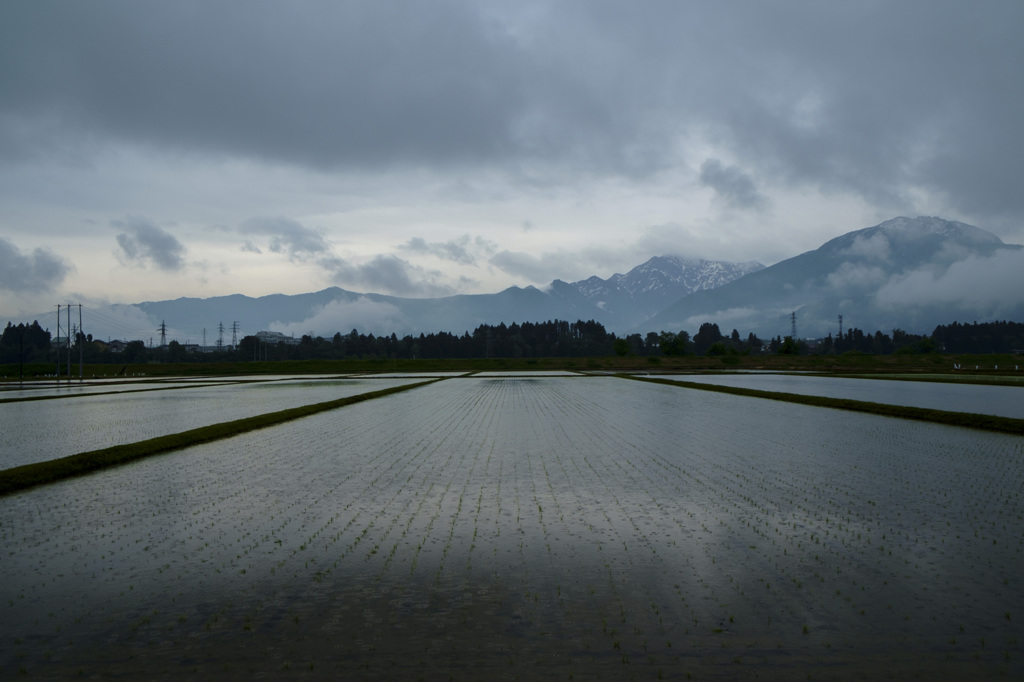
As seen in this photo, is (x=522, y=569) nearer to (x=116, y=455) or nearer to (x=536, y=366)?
(x=116, y=455)

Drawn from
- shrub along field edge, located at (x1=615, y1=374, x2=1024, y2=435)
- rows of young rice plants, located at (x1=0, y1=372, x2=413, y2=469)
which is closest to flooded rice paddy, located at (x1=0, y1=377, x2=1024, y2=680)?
rows of young rice plants, located at (x1=0, y1=372, x2=413, y2=469)

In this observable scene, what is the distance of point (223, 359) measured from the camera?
163125 mm

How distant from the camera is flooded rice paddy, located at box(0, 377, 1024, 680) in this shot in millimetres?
5914

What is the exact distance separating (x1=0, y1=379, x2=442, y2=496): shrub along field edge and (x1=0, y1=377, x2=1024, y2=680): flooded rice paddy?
2.43 feet

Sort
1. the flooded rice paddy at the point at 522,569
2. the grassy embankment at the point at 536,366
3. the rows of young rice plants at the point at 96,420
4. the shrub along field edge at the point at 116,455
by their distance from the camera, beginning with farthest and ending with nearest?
the grassy embankment at the point at 536,366 → the rows of young rice plants at the point at 96,420 → the shrub along field edge at the point at 116,455 → the flooded rice paddy at the point at 522,569

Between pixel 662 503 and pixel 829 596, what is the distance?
4.41 metres

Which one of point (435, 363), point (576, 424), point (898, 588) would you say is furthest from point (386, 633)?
point (435, 363)

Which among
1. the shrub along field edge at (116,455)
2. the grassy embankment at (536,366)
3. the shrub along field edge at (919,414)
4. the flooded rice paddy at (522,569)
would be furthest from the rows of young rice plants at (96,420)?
the grassy embankment at (536,366)

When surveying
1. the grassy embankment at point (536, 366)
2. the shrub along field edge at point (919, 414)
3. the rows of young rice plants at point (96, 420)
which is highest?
the grassy embankment at point (536, 366)

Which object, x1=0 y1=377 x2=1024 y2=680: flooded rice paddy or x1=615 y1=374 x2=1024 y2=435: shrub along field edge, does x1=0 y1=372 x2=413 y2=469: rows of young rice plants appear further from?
x1=615 y1=374 x2=1024 y2=435: shrub along field edge

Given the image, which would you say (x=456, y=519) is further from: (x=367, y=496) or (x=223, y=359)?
(x=223, y=359)

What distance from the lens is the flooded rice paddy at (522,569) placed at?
591cm

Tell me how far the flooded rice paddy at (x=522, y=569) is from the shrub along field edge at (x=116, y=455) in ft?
2.43

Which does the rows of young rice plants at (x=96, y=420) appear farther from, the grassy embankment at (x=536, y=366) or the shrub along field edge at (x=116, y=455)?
the grassy embankment at (x=536, y=366)
